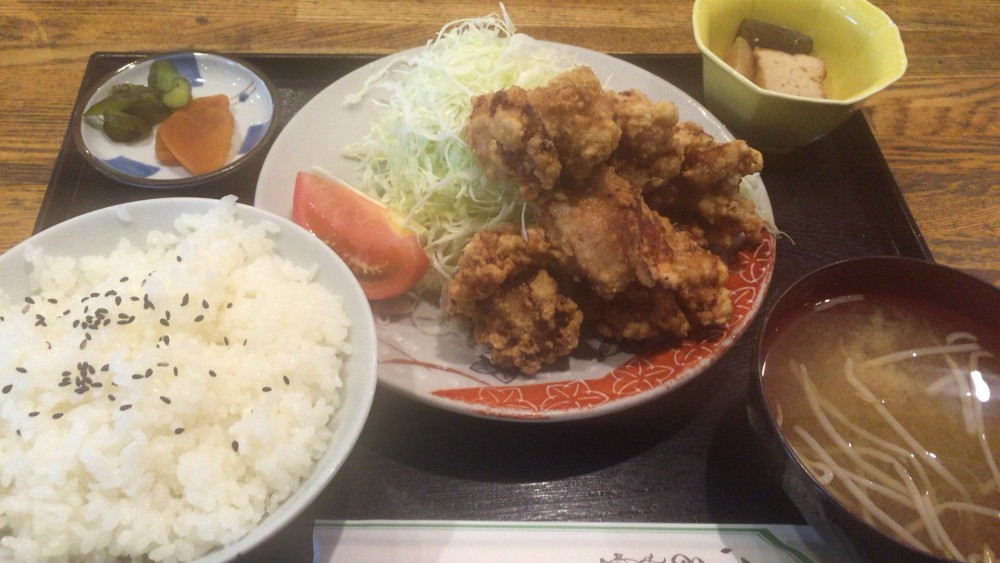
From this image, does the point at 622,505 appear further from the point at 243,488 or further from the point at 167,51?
the point at 167,51

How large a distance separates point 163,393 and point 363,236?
3.30ft

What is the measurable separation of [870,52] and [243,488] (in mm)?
3090

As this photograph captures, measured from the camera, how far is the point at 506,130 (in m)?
1.95

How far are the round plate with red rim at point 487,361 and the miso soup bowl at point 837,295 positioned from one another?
0.95ft

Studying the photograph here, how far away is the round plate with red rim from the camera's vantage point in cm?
192

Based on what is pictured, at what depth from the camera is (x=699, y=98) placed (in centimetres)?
318

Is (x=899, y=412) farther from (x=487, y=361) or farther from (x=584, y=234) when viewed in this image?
(x=487, y=361)

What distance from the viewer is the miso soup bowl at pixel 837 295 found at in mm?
1536

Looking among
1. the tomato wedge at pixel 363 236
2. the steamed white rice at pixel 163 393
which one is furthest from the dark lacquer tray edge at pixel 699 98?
the steamed white rice at pixel 163 393

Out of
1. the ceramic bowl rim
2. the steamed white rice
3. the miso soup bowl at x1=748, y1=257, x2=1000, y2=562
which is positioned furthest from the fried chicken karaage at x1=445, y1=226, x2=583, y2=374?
the ceramic bowl rim

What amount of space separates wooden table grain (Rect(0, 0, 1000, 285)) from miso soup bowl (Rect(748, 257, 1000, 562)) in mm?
1031

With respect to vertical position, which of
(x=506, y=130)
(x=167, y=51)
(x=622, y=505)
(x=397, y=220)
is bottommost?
(x=622, y=505)

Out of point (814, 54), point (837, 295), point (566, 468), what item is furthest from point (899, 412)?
point (814, 54)


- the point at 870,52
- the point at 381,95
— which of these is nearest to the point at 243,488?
the point at 381,95
